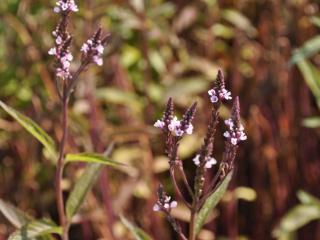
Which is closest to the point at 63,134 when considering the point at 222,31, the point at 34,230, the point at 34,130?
the point at 34,130

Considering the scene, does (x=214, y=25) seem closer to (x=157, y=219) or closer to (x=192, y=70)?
(x=192, y=70)

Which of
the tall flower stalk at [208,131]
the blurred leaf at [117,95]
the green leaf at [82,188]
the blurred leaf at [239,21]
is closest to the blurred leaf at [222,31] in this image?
the blurred leaf at [239,21]

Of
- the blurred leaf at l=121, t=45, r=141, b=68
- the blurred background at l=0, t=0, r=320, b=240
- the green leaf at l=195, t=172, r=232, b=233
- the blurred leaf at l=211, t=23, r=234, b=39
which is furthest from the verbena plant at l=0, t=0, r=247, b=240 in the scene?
the blurred leaf at l=211, t=23, r=234, b=39

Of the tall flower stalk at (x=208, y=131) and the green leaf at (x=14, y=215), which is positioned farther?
the green leaf at (x=14, y=215)

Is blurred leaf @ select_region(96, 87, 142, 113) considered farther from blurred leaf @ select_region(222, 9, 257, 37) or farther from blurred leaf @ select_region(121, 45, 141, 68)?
blurred leaf @ select_region(222, 9, 257, 37)

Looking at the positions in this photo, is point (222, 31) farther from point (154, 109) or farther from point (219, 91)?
point (219, 91)

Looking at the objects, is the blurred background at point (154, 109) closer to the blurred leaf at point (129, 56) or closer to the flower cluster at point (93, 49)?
the blurred leaf at point (129, 56)

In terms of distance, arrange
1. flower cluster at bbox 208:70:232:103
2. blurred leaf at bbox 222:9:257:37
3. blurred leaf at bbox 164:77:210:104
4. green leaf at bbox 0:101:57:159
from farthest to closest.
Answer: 1. blurred leaf at bbox 222:9:257:37
2. blurred leaf at bbox 164:77:210:104
3. green leaf at bbox 0:101:57:159
4. flower cluster at bbox 208:70:232:103

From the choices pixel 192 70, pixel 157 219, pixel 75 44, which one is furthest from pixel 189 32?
pixel 157 219
